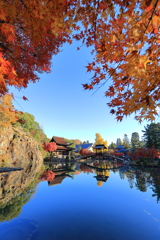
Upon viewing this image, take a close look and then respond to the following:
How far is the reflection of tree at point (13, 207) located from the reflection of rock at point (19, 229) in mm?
447

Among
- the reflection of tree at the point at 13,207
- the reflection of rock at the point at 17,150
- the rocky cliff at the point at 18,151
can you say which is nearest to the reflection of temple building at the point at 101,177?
the reflection of tree at the point at 13,207

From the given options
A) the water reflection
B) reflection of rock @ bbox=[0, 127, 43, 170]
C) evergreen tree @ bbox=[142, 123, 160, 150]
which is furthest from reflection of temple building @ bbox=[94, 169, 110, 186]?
evergreen tree @ bbox=[142, 123, 160, 150]

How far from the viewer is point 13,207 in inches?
168

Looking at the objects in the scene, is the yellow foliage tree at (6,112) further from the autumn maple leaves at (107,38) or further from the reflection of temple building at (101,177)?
the reflection of temple building at (101,177)

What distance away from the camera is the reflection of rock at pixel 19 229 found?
279 centimetres

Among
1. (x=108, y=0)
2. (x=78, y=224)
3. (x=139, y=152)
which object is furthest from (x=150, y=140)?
(x=108, y=0)

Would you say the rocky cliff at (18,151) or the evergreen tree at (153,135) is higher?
the evergreen tree at (153,135)

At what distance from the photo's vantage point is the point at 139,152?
61.3 ft

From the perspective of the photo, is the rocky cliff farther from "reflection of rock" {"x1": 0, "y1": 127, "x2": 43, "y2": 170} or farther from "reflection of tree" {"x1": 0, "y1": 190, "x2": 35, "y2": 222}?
"reflection of tree" {"x1": 0, "y1": 190, "x2": 35, "y2": 222}

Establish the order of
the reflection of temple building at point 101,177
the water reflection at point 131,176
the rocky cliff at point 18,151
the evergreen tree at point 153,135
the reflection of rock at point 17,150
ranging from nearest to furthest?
the water reflection at point 131,176
the reflection of temple building at point 101,177
the rocky cliff at point 18,151
the reflection of rock at point 17,150
the evergreen tree at point 153,135

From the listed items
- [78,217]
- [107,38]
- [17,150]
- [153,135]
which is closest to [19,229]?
[78,217]

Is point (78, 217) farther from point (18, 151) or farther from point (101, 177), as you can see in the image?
point (18, 151)

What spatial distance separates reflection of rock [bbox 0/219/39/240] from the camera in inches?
110

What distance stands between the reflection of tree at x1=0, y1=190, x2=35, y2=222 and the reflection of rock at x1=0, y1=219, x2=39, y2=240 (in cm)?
45
